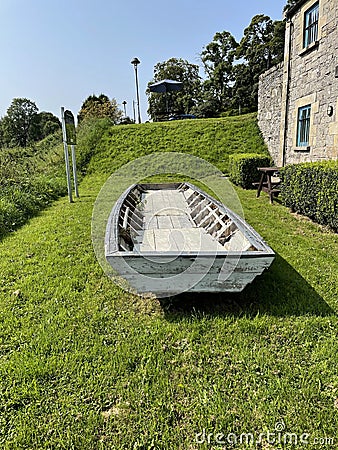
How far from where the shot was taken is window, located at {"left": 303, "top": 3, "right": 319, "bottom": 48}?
8023 millimetres

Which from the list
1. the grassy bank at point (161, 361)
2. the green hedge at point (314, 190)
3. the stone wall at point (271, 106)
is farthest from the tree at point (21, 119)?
the grassy bank at point (161, 361)

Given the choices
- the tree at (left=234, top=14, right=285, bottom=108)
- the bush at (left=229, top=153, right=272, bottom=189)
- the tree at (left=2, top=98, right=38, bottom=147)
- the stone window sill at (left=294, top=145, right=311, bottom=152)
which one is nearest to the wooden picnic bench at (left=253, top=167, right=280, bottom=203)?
the bush at (left=229, top=153, right=272, bottom=189)

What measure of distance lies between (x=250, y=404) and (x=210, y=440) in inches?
13.2

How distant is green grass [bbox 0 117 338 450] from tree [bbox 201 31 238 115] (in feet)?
91.9

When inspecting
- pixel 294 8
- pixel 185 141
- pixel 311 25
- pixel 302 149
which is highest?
pixel 294 8

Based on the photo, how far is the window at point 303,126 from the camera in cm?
867

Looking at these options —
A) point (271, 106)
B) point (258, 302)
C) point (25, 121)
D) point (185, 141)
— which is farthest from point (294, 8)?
point (25, 121)

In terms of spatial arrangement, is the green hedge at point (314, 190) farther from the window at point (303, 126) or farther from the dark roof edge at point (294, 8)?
the dark roof edge at point (294, 8)

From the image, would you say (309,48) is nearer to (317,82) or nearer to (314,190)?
(317,82)

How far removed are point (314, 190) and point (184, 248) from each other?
348 cm

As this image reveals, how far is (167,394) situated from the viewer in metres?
1.94

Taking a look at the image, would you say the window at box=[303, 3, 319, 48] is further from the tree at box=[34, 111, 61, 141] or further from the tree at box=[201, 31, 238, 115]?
the tree at box=[34, 111, 61, 141]

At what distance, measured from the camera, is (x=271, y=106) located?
1157 cm

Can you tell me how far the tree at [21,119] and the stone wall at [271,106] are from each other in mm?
37965
